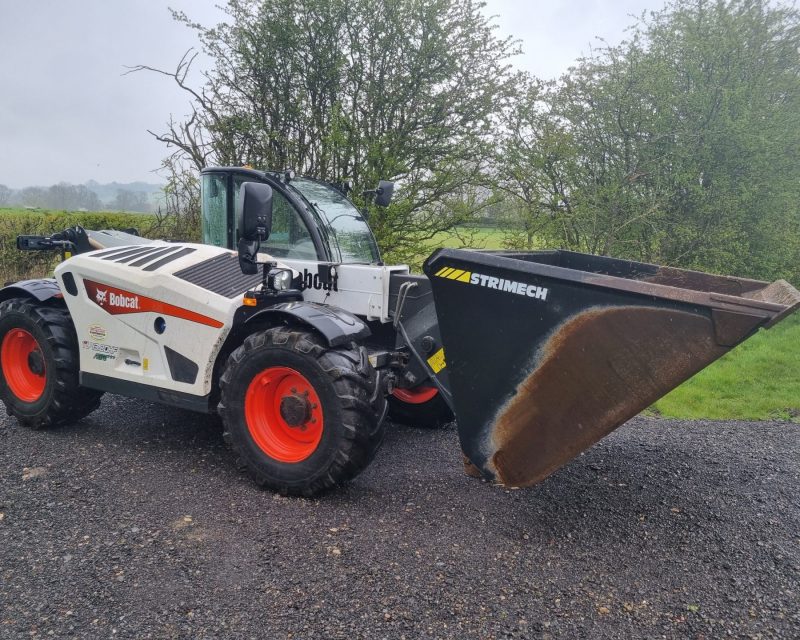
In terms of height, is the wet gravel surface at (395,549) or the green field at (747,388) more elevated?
the wet gravel surface at (395,549)

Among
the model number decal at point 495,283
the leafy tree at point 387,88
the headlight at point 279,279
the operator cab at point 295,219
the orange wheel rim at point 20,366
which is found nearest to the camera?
the model number decal at point 495,283

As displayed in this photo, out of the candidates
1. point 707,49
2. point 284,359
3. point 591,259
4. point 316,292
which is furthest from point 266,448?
point 707,49

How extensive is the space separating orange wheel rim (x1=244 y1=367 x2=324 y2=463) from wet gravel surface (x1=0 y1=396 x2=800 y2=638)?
11.7 inches

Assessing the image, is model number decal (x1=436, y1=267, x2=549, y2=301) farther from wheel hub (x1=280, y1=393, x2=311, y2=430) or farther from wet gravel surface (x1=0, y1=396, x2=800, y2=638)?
wet gravel surface (x1=0, y1=396, x2=800, y2=638)

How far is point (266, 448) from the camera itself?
3836mm

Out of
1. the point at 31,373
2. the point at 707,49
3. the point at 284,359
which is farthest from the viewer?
the point at 707,49

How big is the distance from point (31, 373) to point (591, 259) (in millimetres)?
4454

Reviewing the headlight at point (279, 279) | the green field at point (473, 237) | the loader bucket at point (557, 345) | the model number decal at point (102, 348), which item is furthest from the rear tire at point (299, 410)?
the green field at point (473, 237)

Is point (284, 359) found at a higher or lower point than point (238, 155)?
lower

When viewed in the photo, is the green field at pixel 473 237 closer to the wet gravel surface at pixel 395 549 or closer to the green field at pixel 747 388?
the green field at pixel 747 388

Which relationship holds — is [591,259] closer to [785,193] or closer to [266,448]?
[266,448]

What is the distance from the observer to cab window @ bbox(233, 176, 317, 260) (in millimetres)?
4566

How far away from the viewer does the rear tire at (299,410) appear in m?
3.50

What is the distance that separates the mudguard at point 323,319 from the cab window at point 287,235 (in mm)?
716
